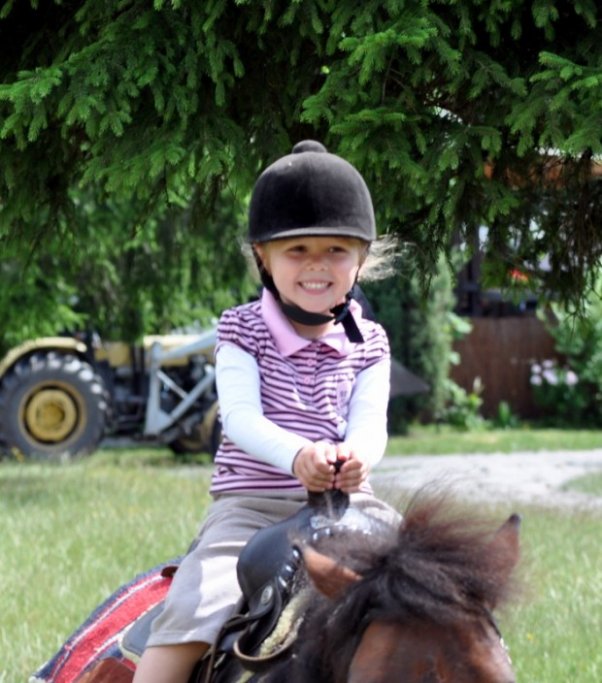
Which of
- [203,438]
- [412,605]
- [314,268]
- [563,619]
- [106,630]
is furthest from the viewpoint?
[203,438]

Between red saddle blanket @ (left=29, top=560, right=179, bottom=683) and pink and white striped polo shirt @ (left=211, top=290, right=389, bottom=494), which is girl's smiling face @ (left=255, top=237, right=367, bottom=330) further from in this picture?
red saddle blanket @ (left=29, top=560, right=179, bottom=683)

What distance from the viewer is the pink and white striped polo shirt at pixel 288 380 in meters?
3.44

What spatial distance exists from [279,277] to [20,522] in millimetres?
7034

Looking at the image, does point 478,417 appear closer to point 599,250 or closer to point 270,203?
point 599,250

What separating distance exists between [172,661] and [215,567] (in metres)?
0.25

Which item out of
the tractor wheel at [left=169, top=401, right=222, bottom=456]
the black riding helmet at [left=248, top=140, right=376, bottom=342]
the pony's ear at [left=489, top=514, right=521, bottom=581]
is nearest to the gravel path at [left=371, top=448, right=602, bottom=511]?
the tractor wheel at [left=169, top=401, right=222, bottom=456]

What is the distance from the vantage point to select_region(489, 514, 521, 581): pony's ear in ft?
8.36

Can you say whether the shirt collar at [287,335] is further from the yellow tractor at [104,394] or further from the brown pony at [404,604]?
the yellow tractor at [104,394]

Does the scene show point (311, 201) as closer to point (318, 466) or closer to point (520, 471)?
point (318, 466)

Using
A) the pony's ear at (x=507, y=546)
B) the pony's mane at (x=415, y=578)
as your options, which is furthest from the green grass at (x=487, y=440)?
the pony's mane at (x=415, y=578)

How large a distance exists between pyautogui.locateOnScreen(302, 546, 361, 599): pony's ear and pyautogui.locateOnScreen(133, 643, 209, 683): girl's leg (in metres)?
0.80

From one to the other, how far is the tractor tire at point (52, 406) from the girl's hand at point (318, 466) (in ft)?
40.0

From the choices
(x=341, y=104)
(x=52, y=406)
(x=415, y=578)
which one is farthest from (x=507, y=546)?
(x=52, y=406)

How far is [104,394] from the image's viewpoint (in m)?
15.2
